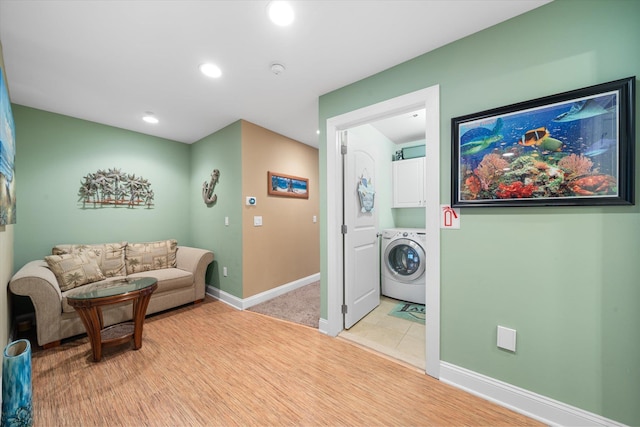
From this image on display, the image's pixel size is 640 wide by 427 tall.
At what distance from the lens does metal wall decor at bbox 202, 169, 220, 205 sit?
133 inches

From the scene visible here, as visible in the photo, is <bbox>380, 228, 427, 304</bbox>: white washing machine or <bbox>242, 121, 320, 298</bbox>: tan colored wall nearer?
<bbox>380, 228, 427, 304</bbox>: white washing machine

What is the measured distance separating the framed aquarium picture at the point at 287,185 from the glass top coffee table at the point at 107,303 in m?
1.84

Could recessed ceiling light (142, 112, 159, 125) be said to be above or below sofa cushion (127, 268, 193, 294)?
above

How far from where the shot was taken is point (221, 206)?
332 centimetres

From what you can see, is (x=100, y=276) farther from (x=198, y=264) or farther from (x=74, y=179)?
(x=74, y=179)

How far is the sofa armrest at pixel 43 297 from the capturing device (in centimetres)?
194

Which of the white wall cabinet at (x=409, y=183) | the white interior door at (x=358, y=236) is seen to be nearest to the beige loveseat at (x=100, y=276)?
the white interior door at (x=358, y=236)

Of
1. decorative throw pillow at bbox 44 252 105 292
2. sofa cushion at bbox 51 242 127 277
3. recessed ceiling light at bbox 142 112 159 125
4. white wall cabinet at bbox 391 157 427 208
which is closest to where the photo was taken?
decorative throw pillow at bbox 44 252 105 292

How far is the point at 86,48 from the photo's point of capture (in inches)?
66.5

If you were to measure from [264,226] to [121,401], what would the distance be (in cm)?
213

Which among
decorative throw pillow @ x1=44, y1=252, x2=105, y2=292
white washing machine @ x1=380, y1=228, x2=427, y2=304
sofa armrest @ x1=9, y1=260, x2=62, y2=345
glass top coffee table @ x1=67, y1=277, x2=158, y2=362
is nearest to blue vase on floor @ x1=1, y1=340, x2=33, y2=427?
glass top coffee table @ x1=67, y1=277, x2=158, y2=362

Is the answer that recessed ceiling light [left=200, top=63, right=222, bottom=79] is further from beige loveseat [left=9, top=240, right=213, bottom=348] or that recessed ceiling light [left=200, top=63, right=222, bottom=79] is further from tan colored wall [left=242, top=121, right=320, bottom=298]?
beige loveseat [left=9, top=240, right=213, bottom=348]

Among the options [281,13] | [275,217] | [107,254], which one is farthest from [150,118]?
[281,13]

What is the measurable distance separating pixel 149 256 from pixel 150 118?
1.84 metres
